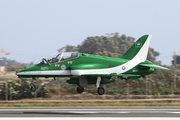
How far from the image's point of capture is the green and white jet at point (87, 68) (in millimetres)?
26750

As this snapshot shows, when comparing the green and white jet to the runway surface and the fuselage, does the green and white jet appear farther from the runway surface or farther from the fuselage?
the runway surface

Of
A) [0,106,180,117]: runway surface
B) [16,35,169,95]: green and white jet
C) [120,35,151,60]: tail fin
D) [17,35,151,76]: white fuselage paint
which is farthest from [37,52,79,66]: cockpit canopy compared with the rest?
[0,106,180,117]: runway surface

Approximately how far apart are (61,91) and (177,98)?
20.1m

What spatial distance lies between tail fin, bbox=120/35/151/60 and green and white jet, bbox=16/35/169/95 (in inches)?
5.9

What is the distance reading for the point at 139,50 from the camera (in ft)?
96.3

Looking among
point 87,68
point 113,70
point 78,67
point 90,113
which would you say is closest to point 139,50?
point 113,70

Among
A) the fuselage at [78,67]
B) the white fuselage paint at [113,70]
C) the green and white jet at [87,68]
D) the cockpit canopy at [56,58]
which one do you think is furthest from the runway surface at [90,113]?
the cockpit canopy at [56,58]

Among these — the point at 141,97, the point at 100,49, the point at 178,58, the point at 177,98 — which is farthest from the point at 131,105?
the point at 100,49

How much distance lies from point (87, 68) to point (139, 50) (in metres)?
5.89

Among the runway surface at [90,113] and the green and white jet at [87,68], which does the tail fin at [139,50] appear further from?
the runway surface at [90,113]

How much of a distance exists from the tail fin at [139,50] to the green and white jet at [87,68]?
15 centimetres

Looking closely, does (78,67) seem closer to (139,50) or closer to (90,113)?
(139,50)

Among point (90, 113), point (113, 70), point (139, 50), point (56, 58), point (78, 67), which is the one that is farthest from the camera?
point (90, 113)

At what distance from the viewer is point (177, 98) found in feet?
166
